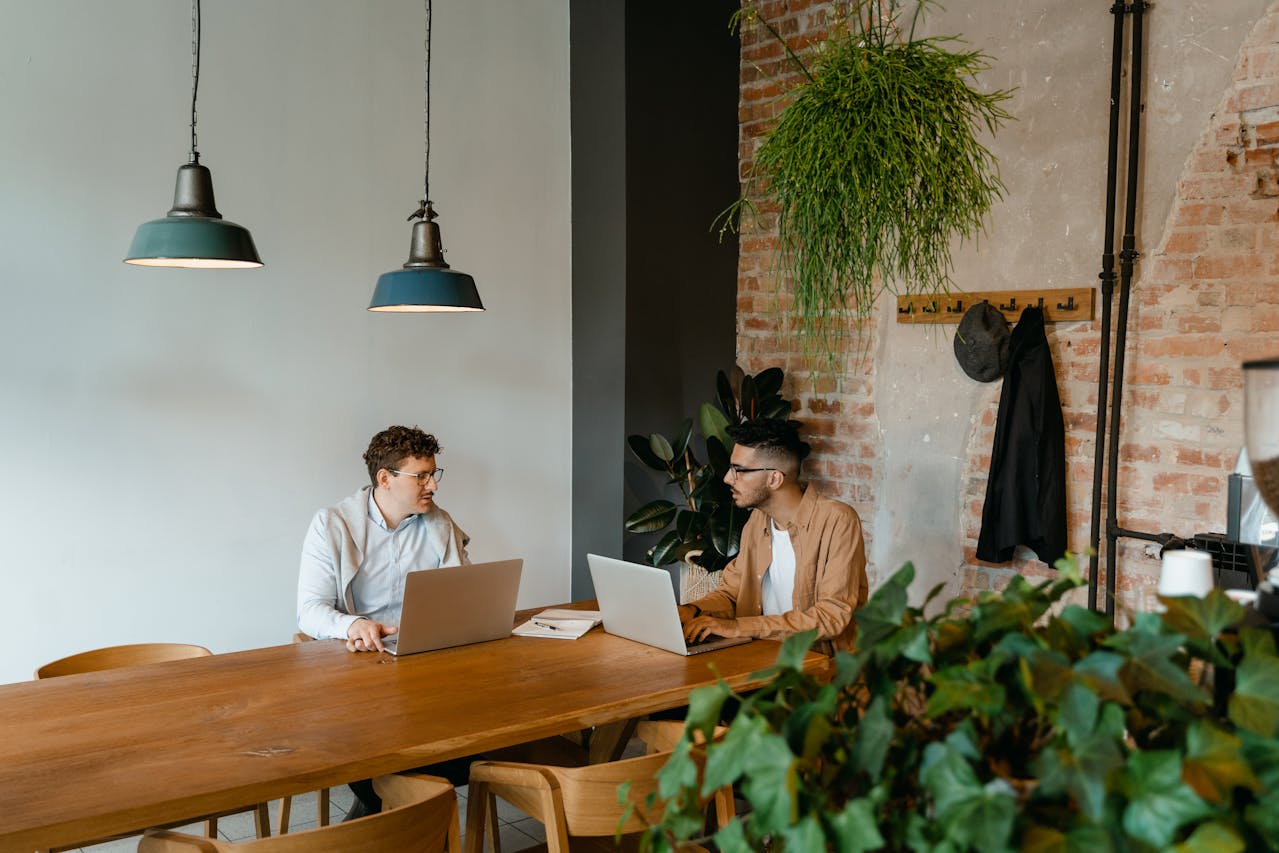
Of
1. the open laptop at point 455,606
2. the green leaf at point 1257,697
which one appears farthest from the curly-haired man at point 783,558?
the green leaf at point 1257,697

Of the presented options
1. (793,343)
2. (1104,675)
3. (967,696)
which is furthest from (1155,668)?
(793,343)

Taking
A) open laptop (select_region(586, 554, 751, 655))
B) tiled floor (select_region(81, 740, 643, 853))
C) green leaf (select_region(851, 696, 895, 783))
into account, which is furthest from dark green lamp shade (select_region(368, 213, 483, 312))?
green leaf (select_region(851, 696, 895, 783))

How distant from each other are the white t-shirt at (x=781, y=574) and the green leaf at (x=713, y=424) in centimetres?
96

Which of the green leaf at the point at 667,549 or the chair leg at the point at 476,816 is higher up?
the green leaf at the point at 667,549

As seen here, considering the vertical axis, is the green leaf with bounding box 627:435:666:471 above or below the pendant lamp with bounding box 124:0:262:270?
below

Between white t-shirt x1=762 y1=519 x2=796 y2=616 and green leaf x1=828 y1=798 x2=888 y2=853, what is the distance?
2.63 metres

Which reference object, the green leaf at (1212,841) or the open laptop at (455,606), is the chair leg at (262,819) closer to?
the open laptop at (455,606)

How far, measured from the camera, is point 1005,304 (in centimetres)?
399

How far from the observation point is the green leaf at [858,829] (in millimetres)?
915

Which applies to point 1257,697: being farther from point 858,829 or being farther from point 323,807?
point 323,807

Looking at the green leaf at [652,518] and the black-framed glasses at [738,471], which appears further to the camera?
the green leaf at [652,518]

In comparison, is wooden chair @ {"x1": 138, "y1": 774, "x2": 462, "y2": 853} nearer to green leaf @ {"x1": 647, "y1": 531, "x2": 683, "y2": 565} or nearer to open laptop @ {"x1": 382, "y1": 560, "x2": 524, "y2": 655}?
open laptop @ {"x1": 382, "y1": 560, "x2": 524, "y2": 655}

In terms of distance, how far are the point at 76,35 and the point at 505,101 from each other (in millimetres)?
1750

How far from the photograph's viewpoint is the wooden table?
2055 mm
